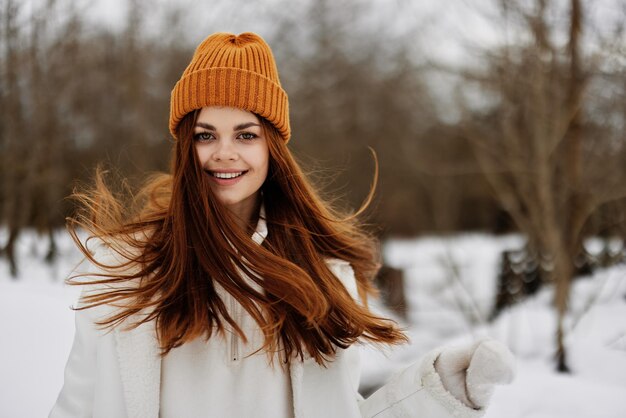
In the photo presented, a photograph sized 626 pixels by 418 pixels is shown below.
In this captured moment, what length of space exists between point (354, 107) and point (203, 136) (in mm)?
13714

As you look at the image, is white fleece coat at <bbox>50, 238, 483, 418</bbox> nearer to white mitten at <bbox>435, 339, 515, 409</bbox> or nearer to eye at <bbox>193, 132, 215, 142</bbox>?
white mitten at <bbox>435, 339, 515, 409</bbox>

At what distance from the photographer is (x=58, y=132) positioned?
7656mm

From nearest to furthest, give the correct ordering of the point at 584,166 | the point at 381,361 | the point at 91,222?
the point at 91,222, the point at 584,166, the point at 381,361

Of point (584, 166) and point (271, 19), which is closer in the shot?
point (584, 166)

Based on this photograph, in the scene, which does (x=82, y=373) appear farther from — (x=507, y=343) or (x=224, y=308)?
(x=507, y=343)

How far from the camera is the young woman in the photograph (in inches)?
59.5

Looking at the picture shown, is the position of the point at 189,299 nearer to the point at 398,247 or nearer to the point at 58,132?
the point at 58,132

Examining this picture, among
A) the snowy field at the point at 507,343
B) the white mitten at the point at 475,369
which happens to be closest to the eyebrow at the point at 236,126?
the white mitten at the point at 475,369

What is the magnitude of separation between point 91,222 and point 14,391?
1536 millimetres

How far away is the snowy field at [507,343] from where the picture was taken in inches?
104

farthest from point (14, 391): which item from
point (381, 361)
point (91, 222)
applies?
point (381, 361)

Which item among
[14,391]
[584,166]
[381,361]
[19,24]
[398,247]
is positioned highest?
[19,24]

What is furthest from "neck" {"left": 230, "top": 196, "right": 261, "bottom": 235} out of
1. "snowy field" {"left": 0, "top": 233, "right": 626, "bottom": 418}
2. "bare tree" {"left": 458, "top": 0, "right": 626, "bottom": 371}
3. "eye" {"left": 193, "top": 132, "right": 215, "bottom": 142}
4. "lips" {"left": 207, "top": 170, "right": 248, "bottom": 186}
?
"bare tree" {"left": 458, "top": 0, "right": 626, "bottom": 371}

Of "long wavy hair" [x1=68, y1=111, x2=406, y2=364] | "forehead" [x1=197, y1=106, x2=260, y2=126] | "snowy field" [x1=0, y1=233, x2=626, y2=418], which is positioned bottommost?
"snowy field" [x1=0, y1=233, x2=626, y2=418]
